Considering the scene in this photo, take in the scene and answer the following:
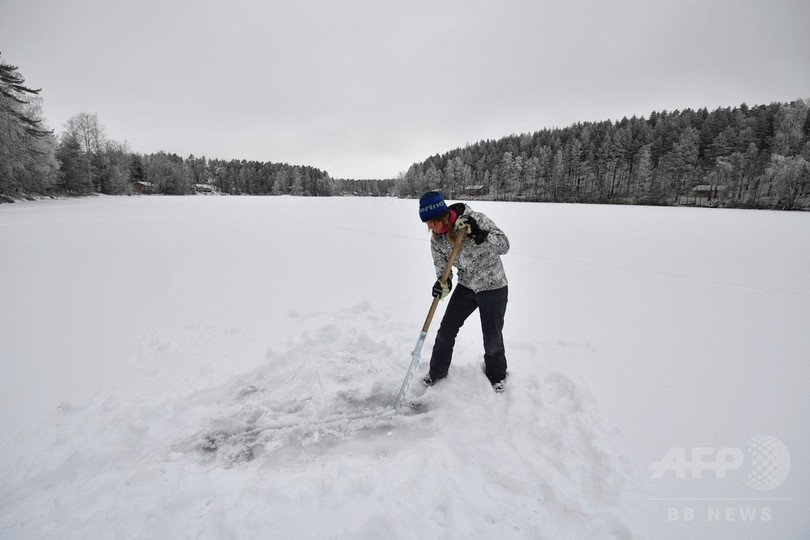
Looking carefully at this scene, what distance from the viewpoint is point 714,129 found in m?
57.5

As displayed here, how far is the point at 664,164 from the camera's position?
55.8 m

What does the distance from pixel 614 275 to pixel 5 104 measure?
126 feet

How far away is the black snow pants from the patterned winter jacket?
11 centimetres

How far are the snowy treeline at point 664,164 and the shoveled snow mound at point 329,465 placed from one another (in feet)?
180

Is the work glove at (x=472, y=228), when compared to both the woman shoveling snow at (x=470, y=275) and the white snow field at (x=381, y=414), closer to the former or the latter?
the woman shoveling snow at (x=470, y=275)

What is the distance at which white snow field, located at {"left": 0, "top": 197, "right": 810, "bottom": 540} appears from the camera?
87.3 inches

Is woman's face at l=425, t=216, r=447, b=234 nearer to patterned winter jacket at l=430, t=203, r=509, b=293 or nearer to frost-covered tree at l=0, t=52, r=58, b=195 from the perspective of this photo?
patterned winter jacket at l=430, t=203, r=509, b=293

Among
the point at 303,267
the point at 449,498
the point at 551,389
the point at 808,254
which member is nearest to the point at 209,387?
the point at 449,498

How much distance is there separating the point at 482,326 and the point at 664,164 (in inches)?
2815

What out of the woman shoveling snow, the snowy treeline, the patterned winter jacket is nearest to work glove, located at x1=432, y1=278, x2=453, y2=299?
the woman shoveling snow

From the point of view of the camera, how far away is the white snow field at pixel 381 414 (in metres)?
2.22

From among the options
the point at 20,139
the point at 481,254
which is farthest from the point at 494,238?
the point at 20,139

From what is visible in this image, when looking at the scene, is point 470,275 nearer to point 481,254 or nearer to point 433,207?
point 481,254

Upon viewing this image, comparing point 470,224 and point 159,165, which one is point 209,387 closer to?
point 470,224
